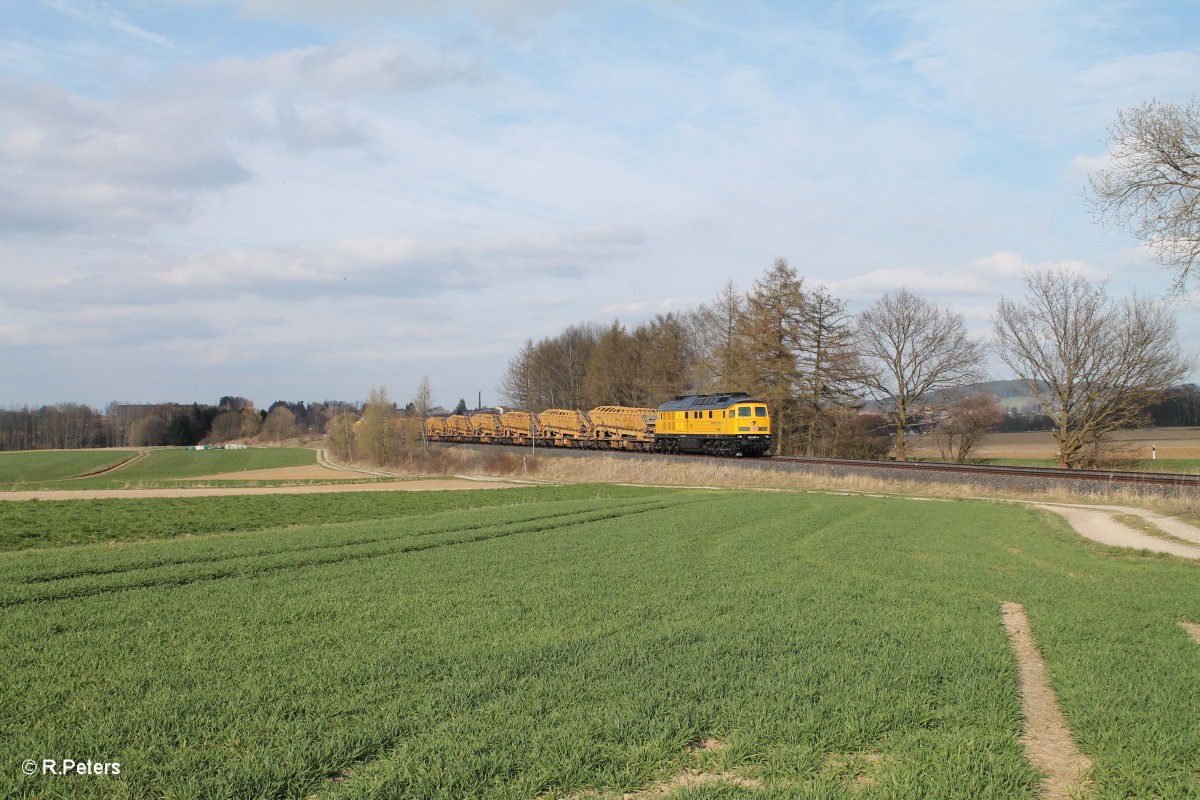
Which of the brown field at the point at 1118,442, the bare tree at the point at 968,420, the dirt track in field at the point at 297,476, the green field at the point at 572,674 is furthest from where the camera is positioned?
the dirt track in field at the point at 297,476

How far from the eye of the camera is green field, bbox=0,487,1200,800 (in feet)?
16.7

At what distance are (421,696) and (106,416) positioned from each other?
203128 millimetres

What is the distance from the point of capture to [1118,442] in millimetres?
45969

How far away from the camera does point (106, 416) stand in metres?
178

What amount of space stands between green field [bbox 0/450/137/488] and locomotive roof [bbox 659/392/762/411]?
51.0 meters

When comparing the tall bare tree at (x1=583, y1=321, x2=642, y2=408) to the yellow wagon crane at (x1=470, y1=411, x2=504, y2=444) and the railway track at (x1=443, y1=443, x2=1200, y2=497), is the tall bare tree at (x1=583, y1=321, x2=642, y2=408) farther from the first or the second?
the railway track at (x1=443, y1=443, x2=1200, y2=497)

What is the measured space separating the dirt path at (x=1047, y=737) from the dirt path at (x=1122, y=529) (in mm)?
12378

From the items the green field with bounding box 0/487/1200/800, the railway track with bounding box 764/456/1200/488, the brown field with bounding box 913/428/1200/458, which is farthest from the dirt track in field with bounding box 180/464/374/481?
the green field with bounding box 0/487/1200/800

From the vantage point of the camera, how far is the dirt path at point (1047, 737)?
5.21m

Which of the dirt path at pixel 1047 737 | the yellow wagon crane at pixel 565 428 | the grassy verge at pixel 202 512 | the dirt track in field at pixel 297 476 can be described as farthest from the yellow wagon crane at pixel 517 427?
the dirt path at pixel 1047 737

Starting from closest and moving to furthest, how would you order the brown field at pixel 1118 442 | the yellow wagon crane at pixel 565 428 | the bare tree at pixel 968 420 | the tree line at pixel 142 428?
the bare tree at pixel 968 420 < the brown field at pixel 1118 442 < the yellow wagon crane at pixel 565 428 < the tree line at pixel 142 428

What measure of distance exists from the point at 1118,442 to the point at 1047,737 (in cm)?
4809

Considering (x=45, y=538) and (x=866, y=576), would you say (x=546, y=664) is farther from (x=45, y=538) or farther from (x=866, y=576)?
(x=45, y=538)

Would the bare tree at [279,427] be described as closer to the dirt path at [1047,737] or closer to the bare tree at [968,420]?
the bare tree at [968,420]
